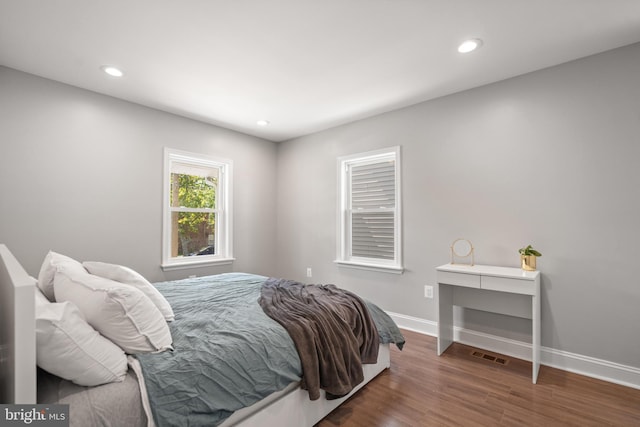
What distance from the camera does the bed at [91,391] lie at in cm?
94

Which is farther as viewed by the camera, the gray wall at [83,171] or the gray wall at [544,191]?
the gray wall at [83,171]

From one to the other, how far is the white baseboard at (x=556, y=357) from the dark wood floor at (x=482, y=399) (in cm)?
7

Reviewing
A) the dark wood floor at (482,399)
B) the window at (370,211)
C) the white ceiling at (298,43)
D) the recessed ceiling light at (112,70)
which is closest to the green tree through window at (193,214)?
the white ceiling at (298,43)

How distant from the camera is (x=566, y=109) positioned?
8.46ft

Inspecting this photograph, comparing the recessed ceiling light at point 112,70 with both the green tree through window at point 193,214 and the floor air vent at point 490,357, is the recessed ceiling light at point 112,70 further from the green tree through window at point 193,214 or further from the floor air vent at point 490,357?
the floor air vent at point 490,357

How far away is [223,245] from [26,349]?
11.2 ft

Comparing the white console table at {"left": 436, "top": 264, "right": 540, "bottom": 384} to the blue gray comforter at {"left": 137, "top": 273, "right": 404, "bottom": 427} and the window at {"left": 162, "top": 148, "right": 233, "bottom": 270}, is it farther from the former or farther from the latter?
the window at {"left": 162, "top": 148, "right": 233, "bottom": 270}

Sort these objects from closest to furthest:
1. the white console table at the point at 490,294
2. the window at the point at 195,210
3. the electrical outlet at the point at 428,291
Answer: the white console table at the point at 490,294 < the electrical outlet at the point at 428,291 < the window at the point at 195,210

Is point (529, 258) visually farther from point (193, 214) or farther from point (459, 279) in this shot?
point (193, 214)

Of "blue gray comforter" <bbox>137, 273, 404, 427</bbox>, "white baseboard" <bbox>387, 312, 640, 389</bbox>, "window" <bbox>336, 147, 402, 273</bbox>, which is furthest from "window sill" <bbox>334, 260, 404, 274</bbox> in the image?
"blue gray comforter" <bbox>137, 273, 404, 427</bbox>

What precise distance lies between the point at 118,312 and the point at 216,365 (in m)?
0.51

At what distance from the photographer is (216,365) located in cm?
144

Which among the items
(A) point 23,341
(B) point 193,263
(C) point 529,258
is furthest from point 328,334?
(B) point 193,263

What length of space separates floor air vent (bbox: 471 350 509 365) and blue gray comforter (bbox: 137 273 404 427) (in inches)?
77.3
